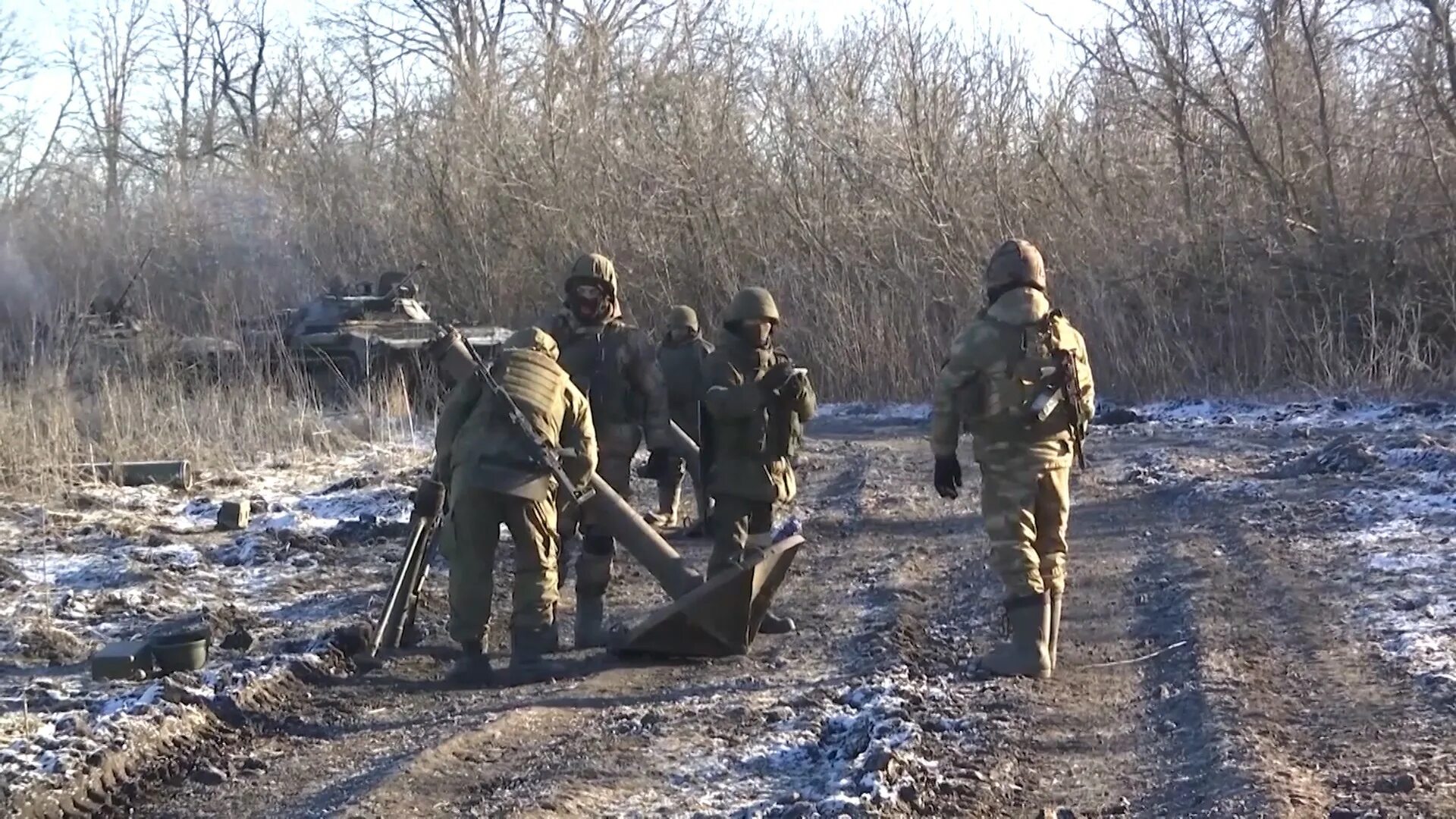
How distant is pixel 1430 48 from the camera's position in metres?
16.5

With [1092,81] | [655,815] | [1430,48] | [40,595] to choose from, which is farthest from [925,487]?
[1092,81]

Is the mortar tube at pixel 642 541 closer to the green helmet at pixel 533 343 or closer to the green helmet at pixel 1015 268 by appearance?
the green helmet at pixel 533 343

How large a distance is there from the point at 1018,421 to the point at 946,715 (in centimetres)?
112

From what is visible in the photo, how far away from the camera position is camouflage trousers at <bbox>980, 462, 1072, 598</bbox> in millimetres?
5938

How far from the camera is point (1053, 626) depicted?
20.2 ft

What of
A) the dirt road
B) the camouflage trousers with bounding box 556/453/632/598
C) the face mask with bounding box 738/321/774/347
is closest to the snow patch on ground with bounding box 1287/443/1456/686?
the dirt road

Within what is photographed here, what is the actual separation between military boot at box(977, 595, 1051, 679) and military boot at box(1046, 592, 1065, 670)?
0.08m

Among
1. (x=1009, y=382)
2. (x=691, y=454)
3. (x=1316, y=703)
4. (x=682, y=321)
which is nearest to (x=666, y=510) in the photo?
(x=682, y=321)

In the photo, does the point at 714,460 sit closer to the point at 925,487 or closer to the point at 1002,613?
the point at 1002,613

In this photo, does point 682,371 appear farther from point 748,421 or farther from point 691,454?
point 748,421

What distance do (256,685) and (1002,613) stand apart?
3005 mm

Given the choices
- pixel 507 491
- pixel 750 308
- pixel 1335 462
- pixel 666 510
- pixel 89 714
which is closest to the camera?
pixel 89 714

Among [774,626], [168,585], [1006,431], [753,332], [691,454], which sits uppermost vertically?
[753,332]

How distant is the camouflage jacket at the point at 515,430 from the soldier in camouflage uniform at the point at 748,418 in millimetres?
523
